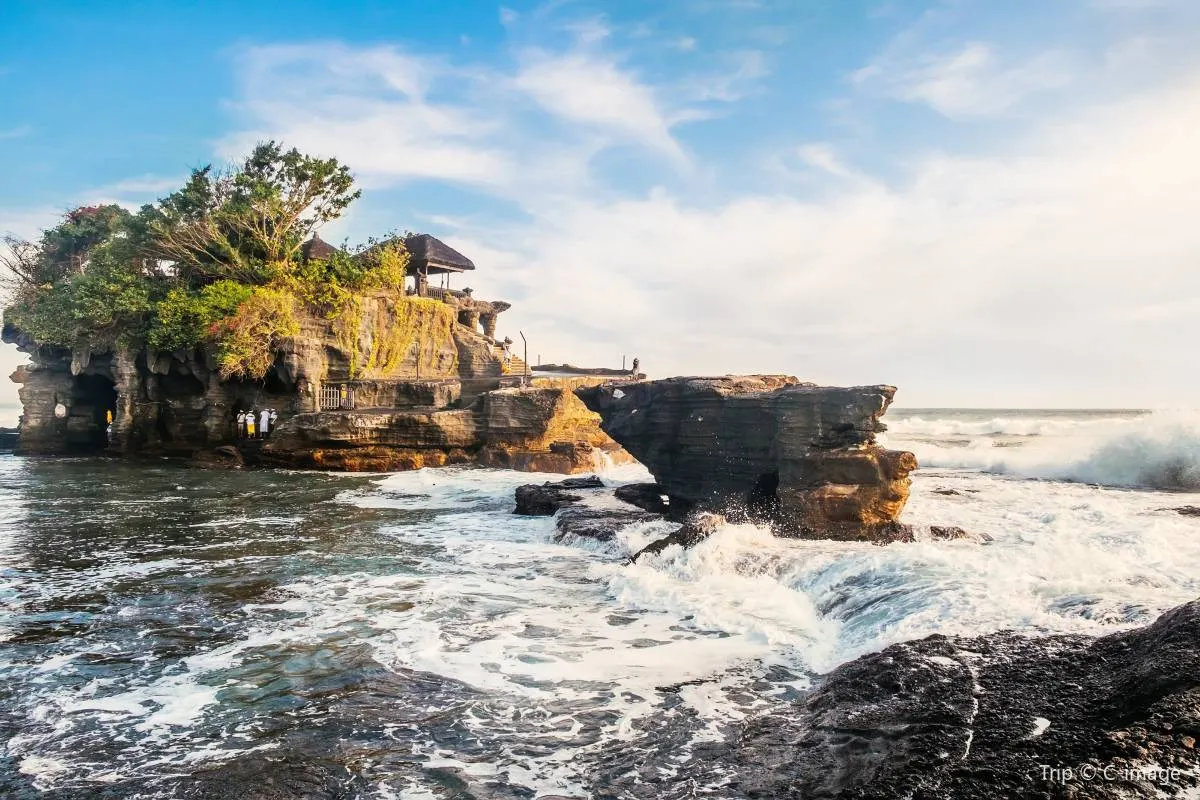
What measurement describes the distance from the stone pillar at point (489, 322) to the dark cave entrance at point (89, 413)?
18.8m

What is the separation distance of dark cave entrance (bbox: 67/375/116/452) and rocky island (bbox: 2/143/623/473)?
0.31 ft

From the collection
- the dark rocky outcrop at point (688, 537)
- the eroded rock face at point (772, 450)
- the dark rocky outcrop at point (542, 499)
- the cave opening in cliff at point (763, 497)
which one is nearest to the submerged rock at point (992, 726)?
the dark rocky outcrop at point (688, 537)

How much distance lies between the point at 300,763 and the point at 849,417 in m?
9.05

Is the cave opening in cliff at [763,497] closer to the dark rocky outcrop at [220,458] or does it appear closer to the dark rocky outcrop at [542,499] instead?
the dark rocky outcrop at [542,499]

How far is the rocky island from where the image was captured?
84.5ft

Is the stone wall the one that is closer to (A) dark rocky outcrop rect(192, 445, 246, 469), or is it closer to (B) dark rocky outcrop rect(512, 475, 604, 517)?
(A) dark rocky outcrop rect(192, 445, 246, 469)

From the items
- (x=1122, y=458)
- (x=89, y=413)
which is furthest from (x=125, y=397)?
(x=1122, y=458)

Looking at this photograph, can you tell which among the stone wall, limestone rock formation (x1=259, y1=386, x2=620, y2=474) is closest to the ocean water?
limestone rock formation (x1=259, y1=386, x2=620, y2=474)

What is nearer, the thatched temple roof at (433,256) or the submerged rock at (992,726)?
the submerged rock at (992,726)

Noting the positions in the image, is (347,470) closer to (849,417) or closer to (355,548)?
(355,548)

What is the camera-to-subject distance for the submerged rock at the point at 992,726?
3.49m

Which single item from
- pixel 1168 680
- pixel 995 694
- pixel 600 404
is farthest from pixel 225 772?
pixel 600 404

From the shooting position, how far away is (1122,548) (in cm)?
910

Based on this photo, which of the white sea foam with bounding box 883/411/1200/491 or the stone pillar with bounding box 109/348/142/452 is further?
the stone pillar with bounding box 109/348/142/452
